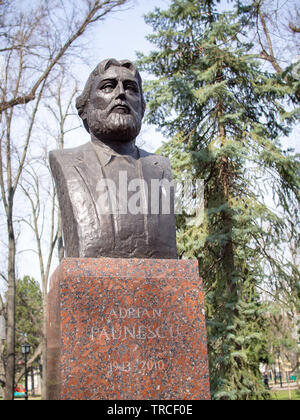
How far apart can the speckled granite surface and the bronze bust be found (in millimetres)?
261

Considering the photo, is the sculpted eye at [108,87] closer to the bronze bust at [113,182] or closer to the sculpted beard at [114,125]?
the bronze bust at [113,182]

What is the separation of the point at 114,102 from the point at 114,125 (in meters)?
0.21

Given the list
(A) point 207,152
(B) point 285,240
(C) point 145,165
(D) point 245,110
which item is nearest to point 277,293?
(B) point 285,240

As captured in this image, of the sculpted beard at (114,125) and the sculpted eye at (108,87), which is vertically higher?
the sculpted eye at (108,87)

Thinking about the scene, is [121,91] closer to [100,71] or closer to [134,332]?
[100,71]

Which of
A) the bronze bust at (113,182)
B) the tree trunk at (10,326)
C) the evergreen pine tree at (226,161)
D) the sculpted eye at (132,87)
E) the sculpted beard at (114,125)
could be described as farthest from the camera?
the tree trunk at (10,326)

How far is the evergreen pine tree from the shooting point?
9125 mm

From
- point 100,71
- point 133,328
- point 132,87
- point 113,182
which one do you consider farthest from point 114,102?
point 133,328

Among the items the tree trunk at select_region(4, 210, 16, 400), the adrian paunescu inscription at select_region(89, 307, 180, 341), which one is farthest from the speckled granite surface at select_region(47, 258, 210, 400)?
the tree trunk at select_region(4, 210, 16, 400)

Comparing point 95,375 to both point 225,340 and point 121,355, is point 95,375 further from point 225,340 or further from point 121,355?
point 225,340

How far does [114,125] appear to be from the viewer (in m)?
4.29

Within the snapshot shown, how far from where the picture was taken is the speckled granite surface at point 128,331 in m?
3.38

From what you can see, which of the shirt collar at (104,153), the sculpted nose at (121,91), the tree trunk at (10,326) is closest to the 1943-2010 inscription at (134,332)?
the shirt collar at (104,153)

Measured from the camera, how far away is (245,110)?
10938 millimetres
